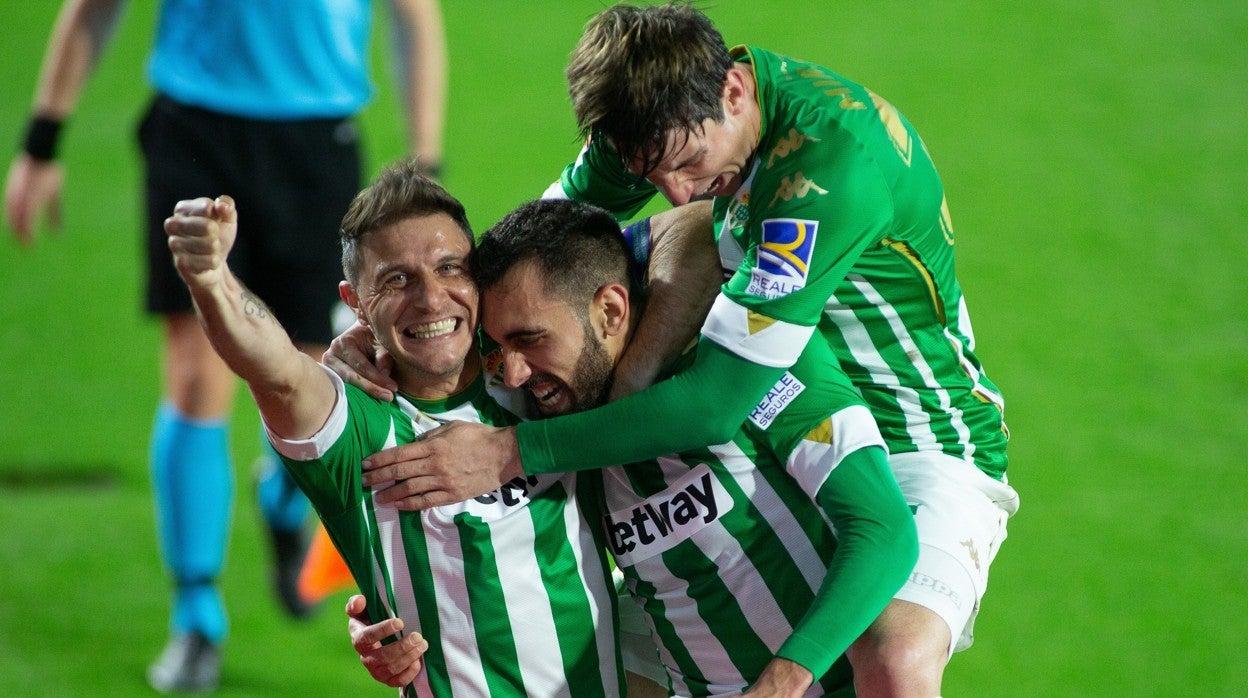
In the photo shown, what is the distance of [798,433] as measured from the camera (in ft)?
7.57

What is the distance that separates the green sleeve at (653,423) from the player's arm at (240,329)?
0.33m

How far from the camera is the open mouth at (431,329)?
229 cm

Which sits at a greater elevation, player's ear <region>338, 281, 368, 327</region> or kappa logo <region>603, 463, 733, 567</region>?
player's ear <region>338, 281, 368, 327</region>

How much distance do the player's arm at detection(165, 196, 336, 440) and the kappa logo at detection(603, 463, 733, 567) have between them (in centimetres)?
54

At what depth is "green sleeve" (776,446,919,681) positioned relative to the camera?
7.16 ft

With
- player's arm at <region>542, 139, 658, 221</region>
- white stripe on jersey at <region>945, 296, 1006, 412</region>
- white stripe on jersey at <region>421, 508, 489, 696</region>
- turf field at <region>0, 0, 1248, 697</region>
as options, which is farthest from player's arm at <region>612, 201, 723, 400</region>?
turf field at <region>0, 0, 1248, 697</region>

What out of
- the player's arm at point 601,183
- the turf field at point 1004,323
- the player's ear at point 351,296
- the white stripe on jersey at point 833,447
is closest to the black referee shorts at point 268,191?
the turf field at point 1004,323

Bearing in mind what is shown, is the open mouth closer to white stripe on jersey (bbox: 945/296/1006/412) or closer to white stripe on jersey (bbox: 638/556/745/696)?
white stripe on jersey (bbox: 638/556/745/696)

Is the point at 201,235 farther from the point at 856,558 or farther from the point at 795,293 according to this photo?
the point at 856,558

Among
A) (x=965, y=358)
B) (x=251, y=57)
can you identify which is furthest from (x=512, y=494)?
(x=251, y=57)

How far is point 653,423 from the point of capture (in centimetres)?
228

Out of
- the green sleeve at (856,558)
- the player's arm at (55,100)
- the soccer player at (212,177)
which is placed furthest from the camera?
the player's arm at (55,100)

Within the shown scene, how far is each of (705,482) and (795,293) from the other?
0.34m

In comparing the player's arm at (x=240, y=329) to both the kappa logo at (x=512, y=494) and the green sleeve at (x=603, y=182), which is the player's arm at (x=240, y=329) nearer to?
the kappa logo at (x=512, y=494)
